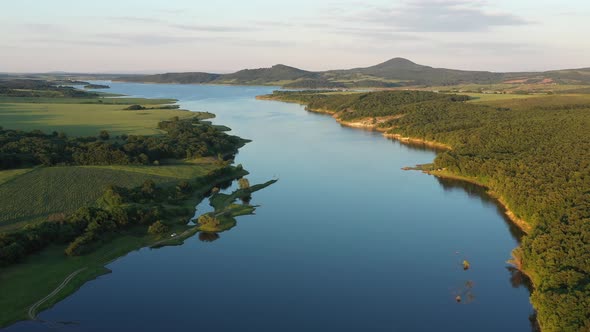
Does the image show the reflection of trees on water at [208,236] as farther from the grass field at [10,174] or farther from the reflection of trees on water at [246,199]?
the grass field at [10,174]

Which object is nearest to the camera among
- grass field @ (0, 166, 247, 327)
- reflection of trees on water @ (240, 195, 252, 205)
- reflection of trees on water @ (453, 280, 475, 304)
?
grass field @ (0, 166, 247, 327)

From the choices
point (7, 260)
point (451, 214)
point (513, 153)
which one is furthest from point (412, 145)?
point (7, 260)

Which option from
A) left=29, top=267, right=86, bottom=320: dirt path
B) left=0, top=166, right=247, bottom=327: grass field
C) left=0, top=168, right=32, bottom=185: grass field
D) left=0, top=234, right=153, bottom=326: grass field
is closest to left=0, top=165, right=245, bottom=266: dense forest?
left=0, top=166, right=247, bottom=327: grass field

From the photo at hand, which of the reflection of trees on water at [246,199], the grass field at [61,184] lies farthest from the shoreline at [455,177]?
the grass field at [61,184]

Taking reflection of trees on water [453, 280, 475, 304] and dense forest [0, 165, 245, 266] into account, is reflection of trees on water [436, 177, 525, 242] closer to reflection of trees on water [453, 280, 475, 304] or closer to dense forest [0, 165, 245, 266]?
reflection of trees on water [453, 280, 475, 304]

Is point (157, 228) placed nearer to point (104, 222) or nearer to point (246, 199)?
point (104, 222)

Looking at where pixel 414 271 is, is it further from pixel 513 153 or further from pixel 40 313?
pixel 513 153
